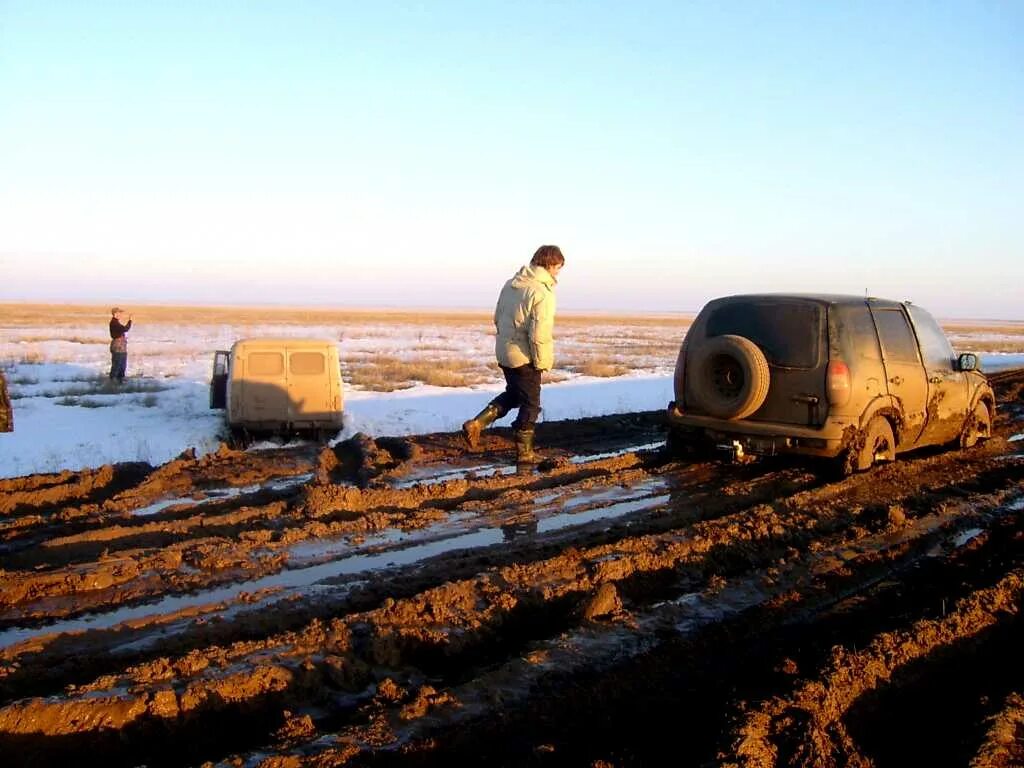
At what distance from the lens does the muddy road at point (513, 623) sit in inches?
127

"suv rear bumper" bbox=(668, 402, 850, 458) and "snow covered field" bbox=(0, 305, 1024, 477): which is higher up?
"suv rear bumper" bbox=(668, 402, 850, 458)

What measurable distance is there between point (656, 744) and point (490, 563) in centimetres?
249

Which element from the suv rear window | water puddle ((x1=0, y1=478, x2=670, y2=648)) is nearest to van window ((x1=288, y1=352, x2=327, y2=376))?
water puddle ((x1=0, y1=478, x2=670, y2=648))

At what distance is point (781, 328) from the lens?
27.0 feet

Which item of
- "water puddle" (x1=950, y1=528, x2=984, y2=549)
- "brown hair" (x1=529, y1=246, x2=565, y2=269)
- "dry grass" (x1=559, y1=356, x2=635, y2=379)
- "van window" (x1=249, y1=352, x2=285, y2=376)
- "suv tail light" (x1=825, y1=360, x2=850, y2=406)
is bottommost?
"water puddle" (x1=950, y1=528, x2=984, y2=549)

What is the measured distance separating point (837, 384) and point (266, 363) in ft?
26.1

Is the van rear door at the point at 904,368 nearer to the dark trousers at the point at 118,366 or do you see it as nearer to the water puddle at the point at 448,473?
the water puddle at the point at 448,473

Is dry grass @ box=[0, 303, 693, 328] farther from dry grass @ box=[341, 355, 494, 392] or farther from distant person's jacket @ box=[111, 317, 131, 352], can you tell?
distant person's jacket @ box=[111, 317, 131, 352]

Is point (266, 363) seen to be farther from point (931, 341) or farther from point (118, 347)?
point (118, 347)

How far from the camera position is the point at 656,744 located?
3.12m

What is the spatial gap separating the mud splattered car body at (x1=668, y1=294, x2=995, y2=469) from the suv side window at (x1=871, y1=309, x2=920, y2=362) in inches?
0.5

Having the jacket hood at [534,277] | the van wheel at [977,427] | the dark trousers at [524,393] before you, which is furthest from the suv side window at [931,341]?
the dark trousers at [524,393]

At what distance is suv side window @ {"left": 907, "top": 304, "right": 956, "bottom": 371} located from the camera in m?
9.27

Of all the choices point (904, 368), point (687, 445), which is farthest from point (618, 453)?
point (904, 368)
